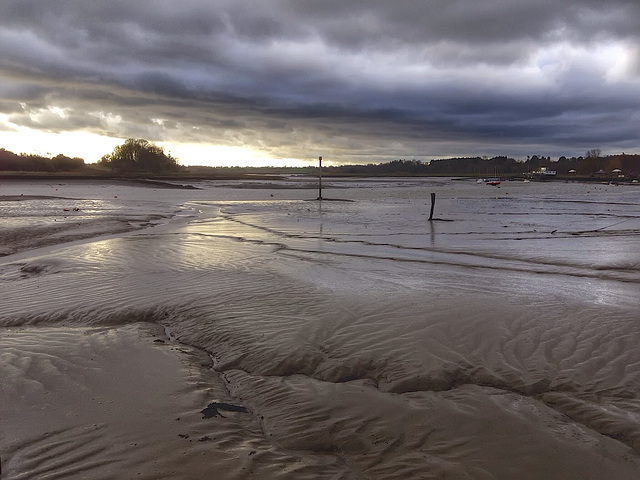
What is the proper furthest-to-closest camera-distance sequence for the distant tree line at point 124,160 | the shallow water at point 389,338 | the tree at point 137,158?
1. the tree at point 137,158
2. the distant tree line at point 124,160
3. the shallow water at point 389,338

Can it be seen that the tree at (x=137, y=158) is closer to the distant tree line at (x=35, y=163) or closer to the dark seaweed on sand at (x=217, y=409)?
the distant tree line at (x=35, y=163)

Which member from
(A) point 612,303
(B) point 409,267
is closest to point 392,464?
(A) point 612,303

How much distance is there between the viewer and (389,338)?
6.29 m

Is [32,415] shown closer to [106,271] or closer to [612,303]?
[106,271]

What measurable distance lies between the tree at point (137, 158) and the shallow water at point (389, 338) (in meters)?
88.7

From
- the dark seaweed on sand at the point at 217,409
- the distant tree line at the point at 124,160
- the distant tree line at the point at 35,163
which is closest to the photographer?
the dark seaweed on sand at the point at 217,409

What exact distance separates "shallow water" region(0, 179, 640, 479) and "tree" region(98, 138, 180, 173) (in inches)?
3492

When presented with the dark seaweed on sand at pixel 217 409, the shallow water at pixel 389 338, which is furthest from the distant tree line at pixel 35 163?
the dark seaweed on sand at pixel 217 409

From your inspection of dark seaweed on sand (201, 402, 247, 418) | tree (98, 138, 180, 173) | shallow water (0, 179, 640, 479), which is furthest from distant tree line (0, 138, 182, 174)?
dark seaweed on sand (201, 402, 247, 418)

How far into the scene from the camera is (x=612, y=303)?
7957mm

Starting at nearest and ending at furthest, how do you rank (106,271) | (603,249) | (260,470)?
(260,470) < (106,271) < (603,249)

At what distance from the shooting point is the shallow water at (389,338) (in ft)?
Answer: 12.4

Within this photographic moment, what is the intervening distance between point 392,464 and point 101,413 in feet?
8.88

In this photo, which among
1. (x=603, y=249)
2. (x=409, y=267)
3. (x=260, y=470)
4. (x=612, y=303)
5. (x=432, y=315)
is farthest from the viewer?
(x=603, y=249)
